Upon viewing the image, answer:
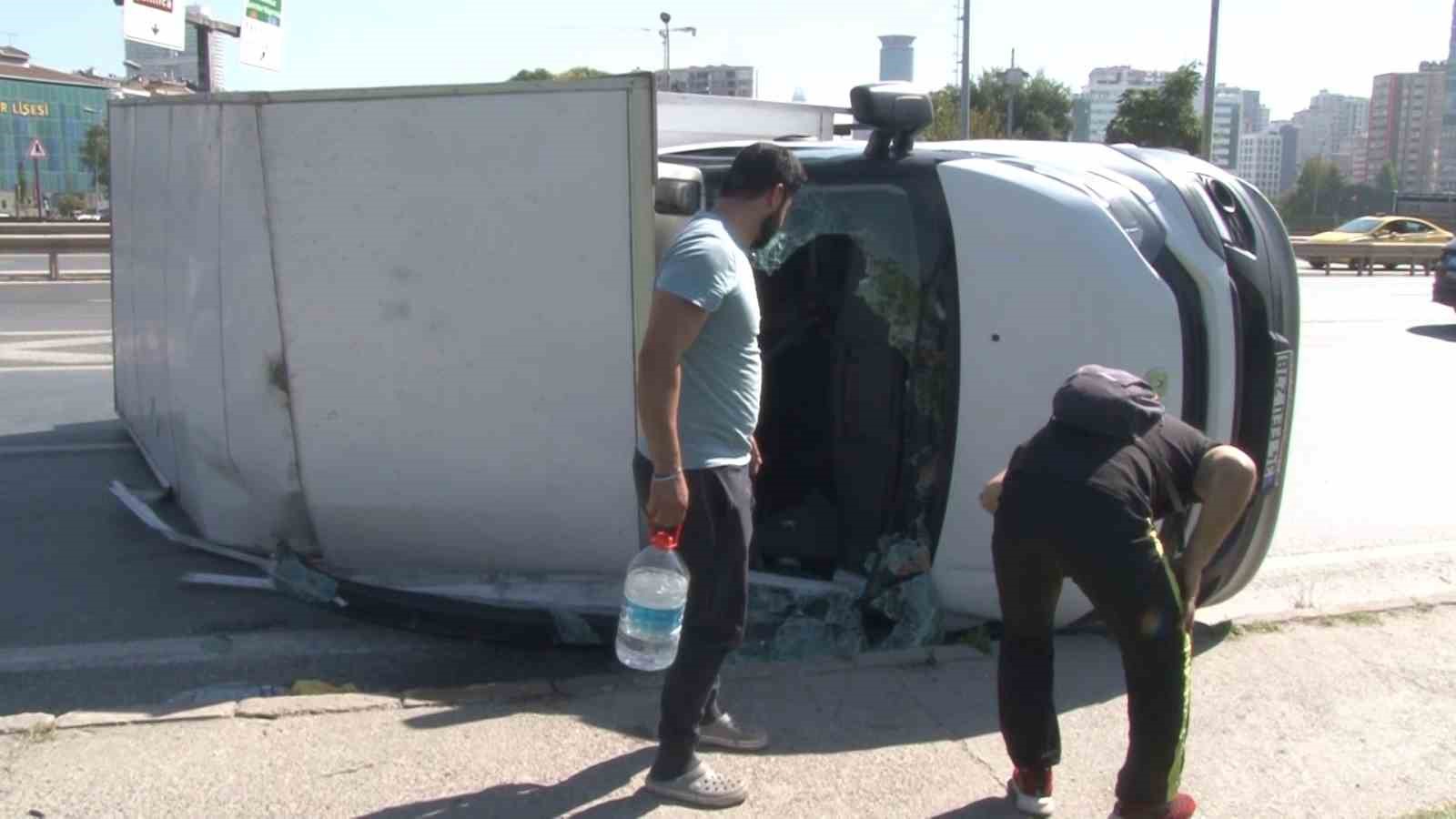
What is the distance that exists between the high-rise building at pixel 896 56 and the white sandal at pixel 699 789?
89.2ft

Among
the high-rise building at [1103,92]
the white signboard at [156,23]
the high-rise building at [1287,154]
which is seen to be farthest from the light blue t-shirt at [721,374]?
the high-rise building at [1287,154]

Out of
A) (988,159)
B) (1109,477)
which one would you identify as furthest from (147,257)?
(1109,477)

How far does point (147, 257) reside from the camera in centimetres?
614

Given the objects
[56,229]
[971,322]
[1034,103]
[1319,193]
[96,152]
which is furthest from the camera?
[96,152]

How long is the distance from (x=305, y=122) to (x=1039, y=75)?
62636 mm

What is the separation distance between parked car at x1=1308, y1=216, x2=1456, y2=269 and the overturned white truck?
2876 cm

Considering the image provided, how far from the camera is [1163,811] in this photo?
3.33 metres

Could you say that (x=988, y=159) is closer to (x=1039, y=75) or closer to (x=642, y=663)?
(x=642, y=663)

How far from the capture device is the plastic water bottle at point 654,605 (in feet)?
11.2

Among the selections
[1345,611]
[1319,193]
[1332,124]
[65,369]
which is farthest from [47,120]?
[1332,124]

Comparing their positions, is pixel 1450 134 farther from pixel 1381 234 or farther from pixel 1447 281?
pixel 1447 281

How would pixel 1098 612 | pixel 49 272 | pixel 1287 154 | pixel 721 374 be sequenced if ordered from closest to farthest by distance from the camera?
pixel 1098 612 → pixel 721 374 → pixel 49 272 → pixel 1287 154

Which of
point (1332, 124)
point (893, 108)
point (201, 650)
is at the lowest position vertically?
point (201, 650)

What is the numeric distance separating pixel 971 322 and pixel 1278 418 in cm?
103
